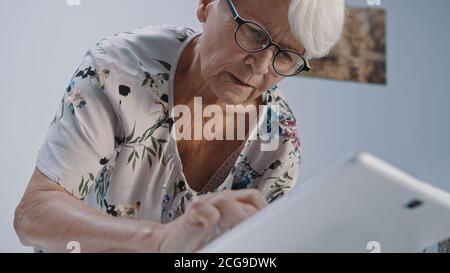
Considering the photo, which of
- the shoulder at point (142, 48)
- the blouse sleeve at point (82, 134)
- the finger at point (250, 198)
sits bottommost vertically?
the blouse sleeve at point (82, 134)

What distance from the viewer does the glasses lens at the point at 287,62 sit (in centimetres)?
104

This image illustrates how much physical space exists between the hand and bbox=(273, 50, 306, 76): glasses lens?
52cm

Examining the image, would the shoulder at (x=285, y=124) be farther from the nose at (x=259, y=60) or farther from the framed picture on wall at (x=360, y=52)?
the framed picture on wall at (x=360, y=52)

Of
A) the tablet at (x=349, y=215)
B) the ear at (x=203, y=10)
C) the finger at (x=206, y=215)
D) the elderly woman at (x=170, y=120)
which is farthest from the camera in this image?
the ear at (x=203, y=10)

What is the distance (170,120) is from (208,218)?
59 cm

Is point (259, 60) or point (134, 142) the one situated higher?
point (259, 60)

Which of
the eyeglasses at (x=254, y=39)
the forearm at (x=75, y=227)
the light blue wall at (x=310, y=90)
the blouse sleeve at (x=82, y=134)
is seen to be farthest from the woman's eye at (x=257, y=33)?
the light blue wall at (x=310, y=90)

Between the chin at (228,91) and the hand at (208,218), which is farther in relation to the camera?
the chin at (228,91)

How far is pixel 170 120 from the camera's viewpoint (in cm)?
111

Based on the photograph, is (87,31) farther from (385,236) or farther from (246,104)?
(385,236)

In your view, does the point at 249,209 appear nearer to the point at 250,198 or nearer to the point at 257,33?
the point at 250,198

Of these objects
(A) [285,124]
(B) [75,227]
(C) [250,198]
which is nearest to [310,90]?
(A) [285,124]

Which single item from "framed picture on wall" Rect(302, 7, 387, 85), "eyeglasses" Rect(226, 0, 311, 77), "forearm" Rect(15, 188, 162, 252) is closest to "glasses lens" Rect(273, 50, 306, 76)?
"eyeglasses" Rect(226, 0, 311, 77)

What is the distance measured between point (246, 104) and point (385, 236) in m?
0.70
